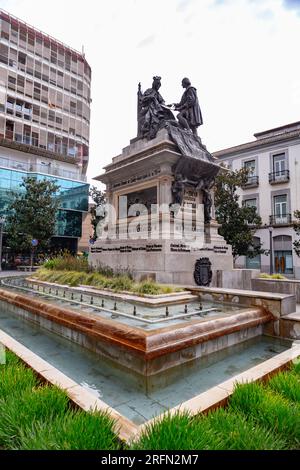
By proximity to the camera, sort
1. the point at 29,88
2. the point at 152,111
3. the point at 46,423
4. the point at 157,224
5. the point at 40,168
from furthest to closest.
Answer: the point at 29,88 → the point at 40,168 → the point at 152,111 → the point at 157,224 → the point at 46,423

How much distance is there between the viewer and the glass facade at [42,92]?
42375 mm

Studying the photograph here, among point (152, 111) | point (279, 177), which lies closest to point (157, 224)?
point (152, 111)

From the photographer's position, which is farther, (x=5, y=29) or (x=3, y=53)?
(x=5, y=29)

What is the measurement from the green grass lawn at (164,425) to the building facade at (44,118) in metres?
38.2

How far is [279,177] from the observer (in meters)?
32.4

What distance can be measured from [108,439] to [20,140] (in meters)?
46.7

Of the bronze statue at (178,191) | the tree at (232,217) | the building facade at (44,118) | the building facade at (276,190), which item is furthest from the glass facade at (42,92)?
the bronze statue at (178,191)

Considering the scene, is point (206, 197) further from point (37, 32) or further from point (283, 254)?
point (37, 32)

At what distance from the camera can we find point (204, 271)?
11.5m

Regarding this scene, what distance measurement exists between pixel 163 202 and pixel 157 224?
3.32ft

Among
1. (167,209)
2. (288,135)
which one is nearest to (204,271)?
(167,209)

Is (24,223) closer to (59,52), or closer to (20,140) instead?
(20,140)

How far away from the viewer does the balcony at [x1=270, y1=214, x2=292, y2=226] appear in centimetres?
3113

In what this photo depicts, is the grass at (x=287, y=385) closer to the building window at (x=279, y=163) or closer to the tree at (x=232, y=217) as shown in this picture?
the tree at (x=232, y=217)
